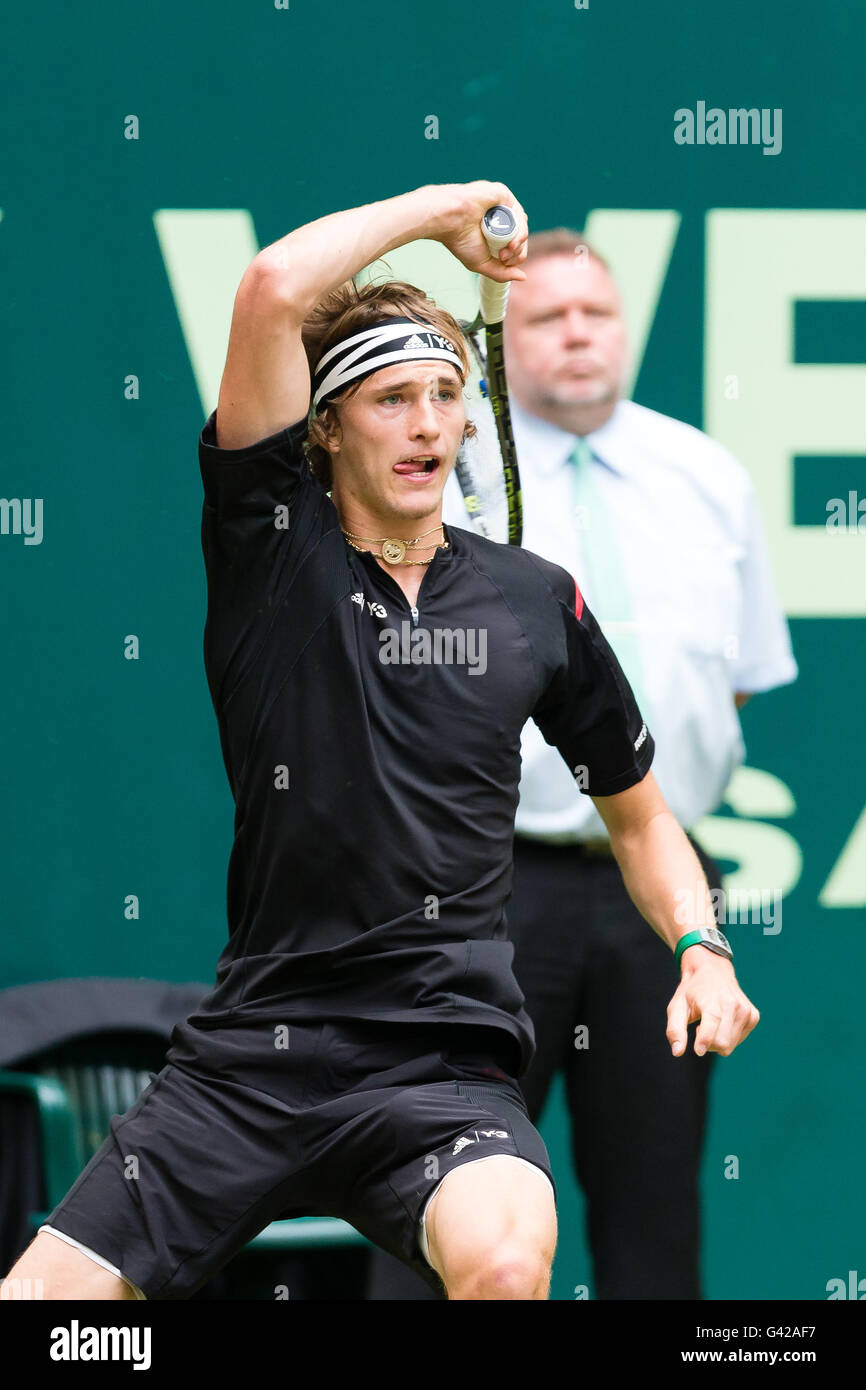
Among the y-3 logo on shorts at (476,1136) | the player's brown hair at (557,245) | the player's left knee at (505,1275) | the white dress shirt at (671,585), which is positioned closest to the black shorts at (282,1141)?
the y-3 logo on shorts at (476,1136)

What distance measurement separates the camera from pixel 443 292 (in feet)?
13.4

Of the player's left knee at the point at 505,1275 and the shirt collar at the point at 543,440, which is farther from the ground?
the shirt collar at the point at 543,440

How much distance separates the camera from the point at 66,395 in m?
4.10

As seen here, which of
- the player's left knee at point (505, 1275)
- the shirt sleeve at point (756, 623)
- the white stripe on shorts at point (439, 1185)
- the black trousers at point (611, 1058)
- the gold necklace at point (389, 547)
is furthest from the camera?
the shirt sleeve at point (756, 623)

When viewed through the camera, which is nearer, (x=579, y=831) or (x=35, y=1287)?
(x=35, y=1287)

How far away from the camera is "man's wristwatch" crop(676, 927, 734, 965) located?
2.80 metres

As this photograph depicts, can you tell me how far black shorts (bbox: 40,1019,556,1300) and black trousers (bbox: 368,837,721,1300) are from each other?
1016 millimetres

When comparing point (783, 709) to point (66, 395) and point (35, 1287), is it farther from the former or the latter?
point (35, 1287)

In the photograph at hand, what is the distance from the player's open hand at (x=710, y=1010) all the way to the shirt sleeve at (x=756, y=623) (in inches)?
55.2

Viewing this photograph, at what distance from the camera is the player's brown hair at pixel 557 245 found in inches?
155

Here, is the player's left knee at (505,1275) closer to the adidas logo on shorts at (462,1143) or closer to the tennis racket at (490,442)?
the adidas logo on shorts at (462,1143)

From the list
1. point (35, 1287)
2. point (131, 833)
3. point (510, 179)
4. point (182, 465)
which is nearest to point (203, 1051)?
point (35, 1287)

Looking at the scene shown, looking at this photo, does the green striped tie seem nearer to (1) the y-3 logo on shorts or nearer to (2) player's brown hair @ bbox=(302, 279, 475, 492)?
(2) player's brown hair @ bbox=(302, 279, 475, 492)

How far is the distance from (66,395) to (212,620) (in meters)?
1.56
